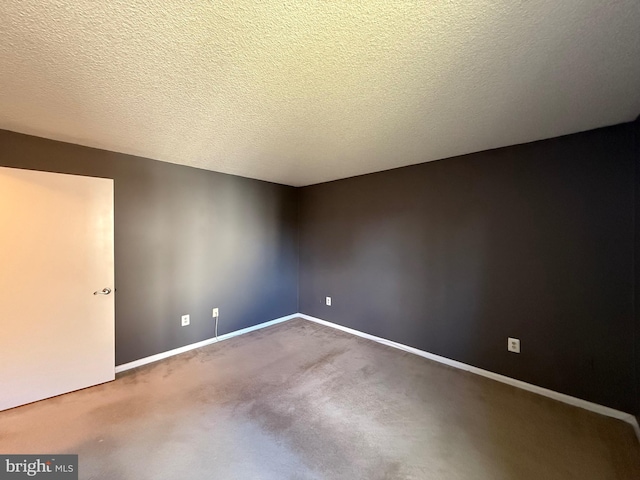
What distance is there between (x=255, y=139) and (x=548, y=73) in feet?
6.69

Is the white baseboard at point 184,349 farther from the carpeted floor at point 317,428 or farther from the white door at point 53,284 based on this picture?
the white door at point 53,284

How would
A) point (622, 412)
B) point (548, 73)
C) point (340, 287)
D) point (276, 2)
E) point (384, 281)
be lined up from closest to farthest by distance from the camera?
point (276, 2) < point (548, 73) < point (622, 412) < point (384, 281) < point (340, 287)

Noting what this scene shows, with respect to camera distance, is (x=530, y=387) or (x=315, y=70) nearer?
(x=315, y=70)

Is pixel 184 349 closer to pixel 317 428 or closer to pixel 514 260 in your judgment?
pixel 317 428

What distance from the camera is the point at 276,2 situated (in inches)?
37.4

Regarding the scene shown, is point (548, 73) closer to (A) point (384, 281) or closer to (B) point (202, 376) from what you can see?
(A) point (384, 281)

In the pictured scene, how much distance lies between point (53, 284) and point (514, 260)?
13.7 ft

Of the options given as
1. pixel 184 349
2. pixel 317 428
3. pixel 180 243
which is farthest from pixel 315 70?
pixel 184 349

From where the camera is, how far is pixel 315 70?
4.39 feet

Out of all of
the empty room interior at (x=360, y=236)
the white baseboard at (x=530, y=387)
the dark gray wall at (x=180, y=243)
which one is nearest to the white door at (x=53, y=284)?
the empty room interior at (x=360, y=236)

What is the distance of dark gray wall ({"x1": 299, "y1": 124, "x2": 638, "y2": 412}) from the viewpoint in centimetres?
197

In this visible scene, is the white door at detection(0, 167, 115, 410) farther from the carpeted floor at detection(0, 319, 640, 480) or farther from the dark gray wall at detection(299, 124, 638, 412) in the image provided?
the dark gray wall at detection(299, 124, 638, 412)

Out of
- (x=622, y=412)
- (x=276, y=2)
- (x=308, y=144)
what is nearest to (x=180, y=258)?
(x=308, y=144)

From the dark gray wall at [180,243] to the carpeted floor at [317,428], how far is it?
0.62m
